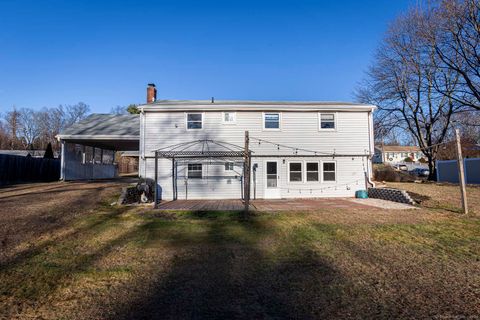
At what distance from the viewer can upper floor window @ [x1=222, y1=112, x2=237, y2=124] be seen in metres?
14.8

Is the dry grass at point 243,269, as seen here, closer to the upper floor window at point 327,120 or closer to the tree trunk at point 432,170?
the upper floor window at point 327,120

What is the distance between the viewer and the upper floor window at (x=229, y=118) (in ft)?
48.6

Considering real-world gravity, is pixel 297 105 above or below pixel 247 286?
above

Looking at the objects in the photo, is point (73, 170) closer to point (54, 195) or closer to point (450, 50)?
point (54, 195)


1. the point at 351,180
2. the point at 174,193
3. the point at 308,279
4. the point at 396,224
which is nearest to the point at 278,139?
the point at 351,180

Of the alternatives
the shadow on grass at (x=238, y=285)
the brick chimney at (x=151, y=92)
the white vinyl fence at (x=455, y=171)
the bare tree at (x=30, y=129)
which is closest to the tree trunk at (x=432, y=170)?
the white vinyl fence at (x=455, y=171)

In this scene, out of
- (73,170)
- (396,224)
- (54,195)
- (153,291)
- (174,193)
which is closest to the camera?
Answer: (153,291)

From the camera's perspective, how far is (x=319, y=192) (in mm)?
15023

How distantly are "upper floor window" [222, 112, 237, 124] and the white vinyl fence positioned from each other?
19.4m

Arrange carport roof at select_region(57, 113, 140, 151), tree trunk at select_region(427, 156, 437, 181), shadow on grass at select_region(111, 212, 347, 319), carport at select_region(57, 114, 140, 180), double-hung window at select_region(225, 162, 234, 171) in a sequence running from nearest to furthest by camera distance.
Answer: shadow on grass at select_region(111, 212, 347, 319)
double-hung window at select_region(225, 162, 234, 171)
carport roof at select_region(57, 113, 140, 151)
carport at select_region(57, 114, 140, 180)
tree trunk at select_region(427, 156, 437, 181)

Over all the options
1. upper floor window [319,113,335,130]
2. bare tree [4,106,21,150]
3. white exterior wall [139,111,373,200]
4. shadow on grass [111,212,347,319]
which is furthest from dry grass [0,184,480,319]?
bare tree [4,106,21,150]

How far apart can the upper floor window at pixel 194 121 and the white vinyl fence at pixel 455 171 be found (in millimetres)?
21044

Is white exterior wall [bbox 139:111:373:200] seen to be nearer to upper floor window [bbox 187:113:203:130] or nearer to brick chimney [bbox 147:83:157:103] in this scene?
upper floor window [bbox 187:113:203:130]

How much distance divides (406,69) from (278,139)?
57.8ft
